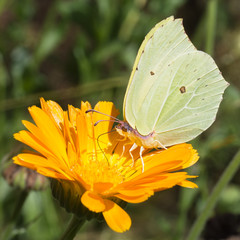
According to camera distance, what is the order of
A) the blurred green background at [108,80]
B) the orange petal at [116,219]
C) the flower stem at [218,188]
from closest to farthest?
1. the orange petal at [116,219]
2. the flower stem at [218,188]
3. the blurred green background at [108,80]

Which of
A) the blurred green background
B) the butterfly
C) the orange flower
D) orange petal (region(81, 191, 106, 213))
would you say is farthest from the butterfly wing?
orange petal (region(81, 191, 106, 213))

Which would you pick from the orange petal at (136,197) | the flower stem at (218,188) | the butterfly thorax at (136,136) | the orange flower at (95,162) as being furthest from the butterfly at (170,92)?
the orange petal at (136,197)

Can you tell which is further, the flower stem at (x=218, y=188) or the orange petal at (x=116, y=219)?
the flower stem at (x=218, y=188)

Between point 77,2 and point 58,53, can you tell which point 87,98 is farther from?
point 58,53

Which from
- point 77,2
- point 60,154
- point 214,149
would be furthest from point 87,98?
point 60,154

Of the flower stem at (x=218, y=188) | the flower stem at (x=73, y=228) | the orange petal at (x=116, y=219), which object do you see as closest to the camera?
the orange petal at (x=116, y=219)

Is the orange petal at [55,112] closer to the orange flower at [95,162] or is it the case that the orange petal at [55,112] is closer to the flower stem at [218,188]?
the orange flower at [95,162]

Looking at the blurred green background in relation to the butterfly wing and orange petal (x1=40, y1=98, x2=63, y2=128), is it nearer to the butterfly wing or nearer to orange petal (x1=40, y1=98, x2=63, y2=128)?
the butterfly wing
